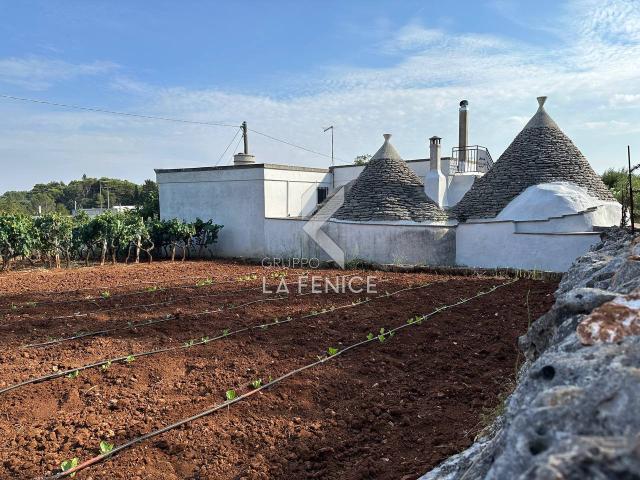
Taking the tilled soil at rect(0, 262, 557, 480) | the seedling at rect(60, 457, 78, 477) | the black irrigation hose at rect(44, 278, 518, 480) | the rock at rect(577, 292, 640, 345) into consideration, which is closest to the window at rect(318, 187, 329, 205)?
the tilled soil at rect(0, 262, 557, 480)

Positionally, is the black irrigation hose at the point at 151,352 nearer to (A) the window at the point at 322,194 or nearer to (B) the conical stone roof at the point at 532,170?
(B) the conical stone roof at the point at 532,170

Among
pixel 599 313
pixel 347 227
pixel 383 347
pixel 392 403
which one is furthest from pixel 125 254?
pixel 599 313

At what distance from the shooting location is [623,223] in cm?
982

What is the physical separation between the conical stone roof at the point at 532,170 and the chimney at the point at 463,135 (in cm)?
581

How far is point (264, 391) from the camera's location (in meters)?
4.32

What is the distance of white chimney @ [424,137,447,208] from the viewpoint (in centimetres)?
1805

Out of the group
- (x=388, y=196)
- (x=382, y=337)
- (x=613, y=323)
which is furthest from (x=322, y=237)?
(x=613, y=323)

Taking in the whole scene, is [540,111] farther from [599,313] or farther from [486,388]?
[599,313]

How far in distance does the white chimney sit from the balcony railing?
1680 mm

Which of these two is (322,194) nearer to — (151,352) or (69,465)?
(151,352)

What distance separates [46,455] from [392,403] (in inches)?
110

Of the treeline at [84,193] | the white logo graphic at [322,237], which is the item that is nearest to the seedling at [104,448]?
the white logo graphic at [322,237]

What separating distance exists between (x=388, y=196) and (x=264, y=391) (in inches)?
444

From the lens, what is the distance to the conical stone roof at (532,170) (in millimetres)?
13289
